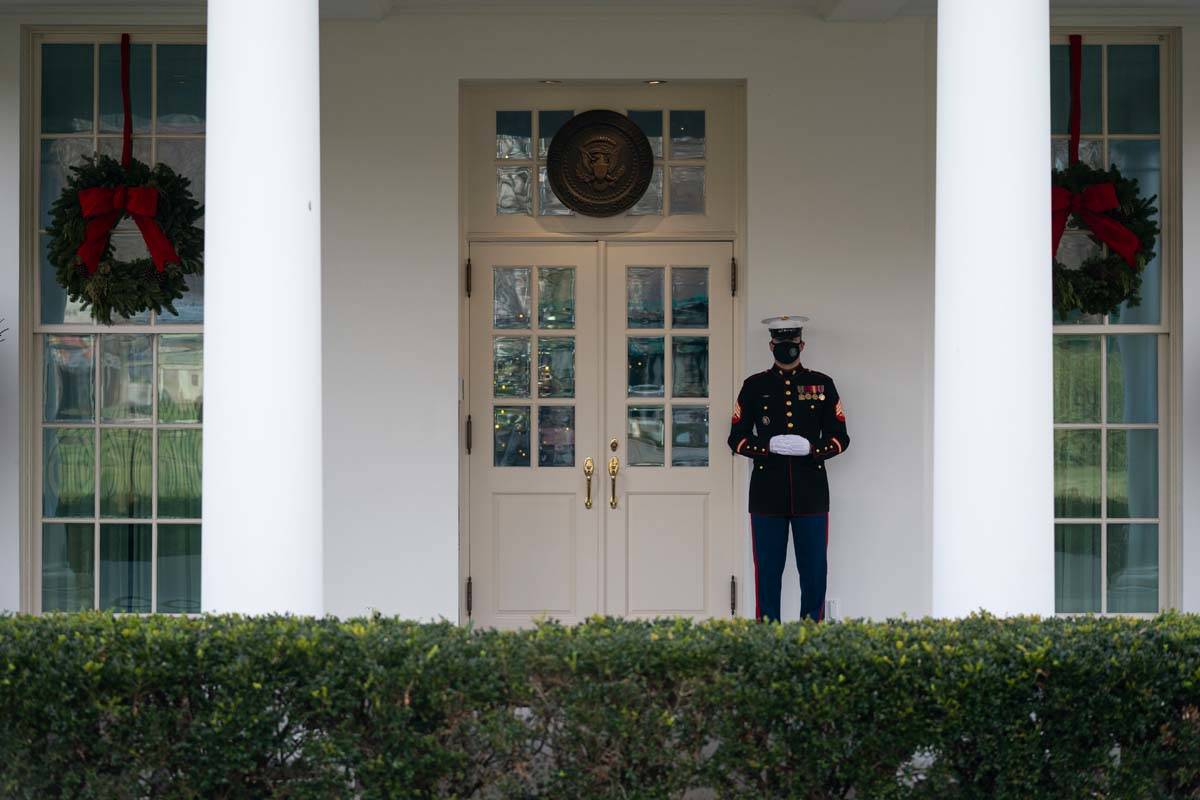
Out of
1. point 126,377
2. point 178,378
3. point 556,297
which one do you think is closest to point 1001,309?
point 556,297

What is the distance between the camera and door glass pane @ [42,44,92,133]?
714 centimetres

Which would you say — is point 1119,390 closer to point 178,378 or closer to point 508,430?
point 508,430

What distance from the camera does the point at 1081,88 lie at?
23.6ft

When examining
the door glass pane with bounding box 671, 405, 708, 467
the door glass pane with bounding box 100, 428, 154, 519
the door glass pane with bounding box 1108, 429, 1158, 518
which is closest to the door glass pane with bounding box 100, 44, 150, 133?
the door glass pane with bounding box 100, 428, 154, 519

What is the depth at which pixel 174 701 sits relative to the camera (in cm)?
375

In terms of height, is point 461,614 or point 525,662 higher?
point 525,662

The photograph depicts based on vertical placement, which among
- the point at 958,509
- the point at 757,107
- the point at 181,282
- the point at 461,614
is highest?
the point at 757,107

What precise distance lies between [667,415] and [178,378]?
2.86m

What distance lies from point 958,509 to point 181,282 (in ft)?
14.7

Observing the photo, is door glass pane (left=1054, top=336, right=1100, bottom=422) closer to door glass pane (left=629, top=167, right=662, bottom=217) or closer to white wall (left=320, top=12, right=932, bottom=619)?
white wall (left=320, top=12, right=932, bottom=619)

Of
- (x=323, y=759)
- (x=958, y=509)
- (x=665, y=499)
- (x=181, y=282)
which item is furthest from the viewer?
(x=665, y=499)

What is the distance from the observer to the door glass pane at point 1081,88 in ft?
23.5

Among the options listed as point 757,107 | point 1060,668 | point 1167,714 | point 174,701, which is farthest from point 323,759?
point 757,107

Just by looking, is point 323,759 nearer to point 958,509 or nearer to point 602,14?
point 958,509
